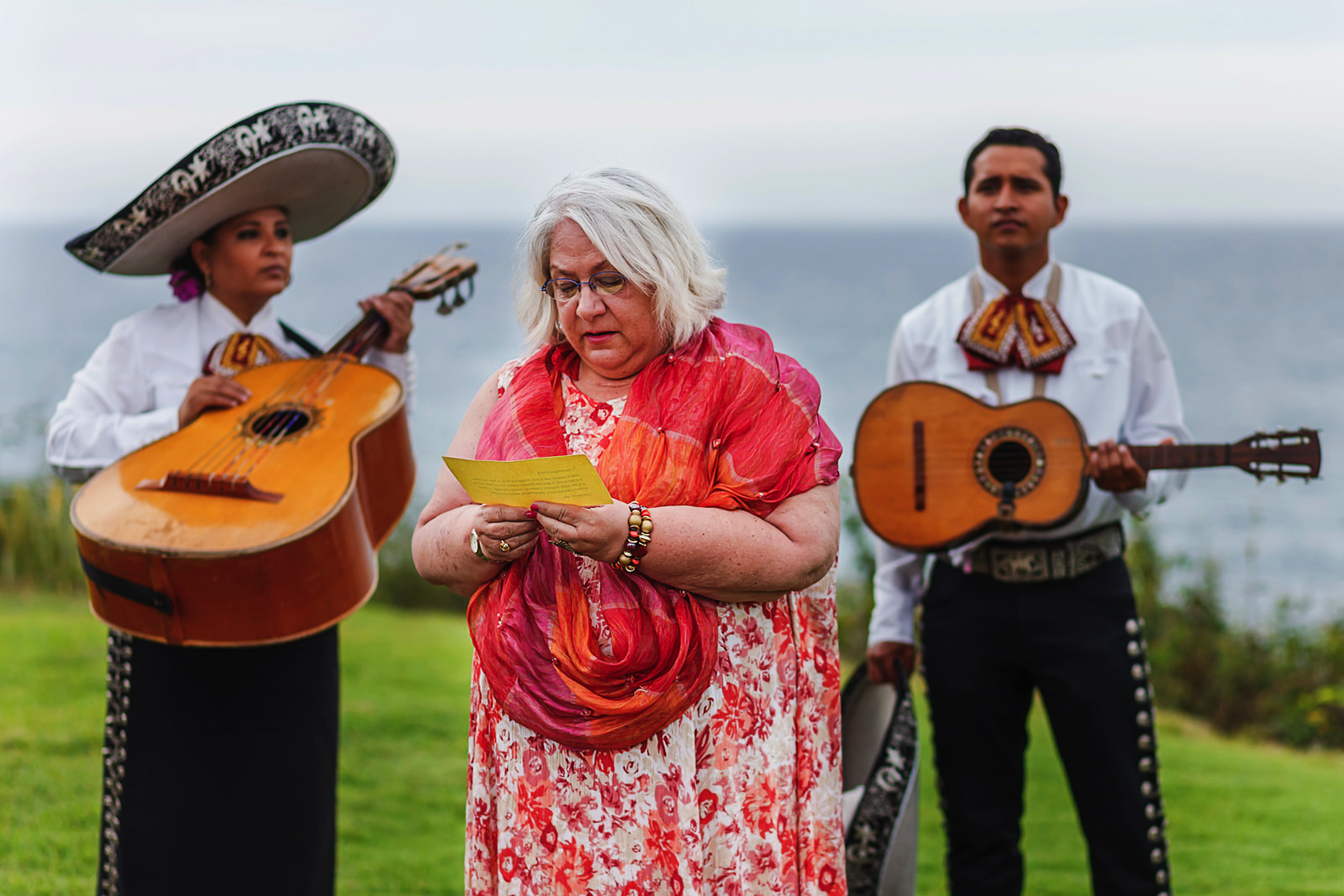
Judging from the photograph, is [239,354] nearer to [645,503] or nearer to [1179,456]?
[645,503]

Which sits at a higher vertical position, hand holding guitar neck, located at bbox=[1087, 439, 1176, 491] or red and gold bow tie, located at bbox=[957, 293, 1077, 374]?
red and gold bow tie, located at bbox=[957, 293, 1077, 374]

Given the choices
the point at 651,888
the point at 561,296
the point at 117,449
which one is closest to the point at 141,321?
the point at 117,449

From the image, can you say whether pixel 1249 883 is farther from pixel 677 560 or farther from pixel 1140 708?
pixel 677 560

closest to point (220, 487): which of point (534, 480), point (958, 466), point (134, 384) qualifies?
point (134, 384)

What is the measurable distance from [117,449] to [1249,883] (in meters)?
3.62

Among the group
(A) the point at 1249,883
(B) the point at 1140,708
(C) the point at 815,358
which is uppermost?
(C) the point at 815,358

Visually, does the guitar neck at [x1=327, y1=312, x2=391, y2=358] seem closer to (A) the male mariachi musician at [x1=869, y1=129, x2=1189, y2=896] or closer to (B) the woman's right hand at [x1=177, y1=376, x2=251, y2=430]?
(B) the woman's right hand at [x1=177, y1=376, x2=251, y2=430]

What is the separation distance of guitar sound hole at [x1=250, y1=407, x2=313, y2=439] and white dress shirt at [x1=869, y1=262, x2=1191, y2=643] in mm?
1590

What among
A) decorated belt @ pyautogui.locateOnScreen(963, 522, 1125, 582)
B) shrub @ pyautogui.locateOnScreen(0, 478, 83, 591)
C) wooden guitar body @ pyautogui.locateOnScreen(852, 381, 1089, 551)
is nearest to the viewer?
wooden guitar body @ pyautogui.locateOnScreen(852, 381, 1089, 551)

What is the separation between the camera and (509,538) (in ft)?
6.38

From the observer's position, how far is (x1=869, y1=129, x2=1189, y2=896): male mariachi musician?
290 cm

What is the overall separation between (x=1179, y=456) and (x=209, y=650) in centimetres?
240

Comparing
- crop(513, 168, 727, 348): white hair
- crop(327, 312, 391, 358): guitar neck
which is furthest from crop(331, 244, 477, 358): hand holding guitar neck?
crop(513, 168, 727, 348): white hair

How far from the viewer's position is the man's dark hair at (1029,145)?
10.3 feet
